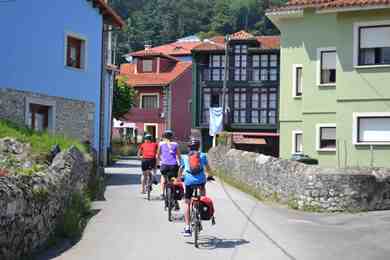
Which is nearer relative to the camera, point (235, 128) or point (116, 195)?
point (116, 195)

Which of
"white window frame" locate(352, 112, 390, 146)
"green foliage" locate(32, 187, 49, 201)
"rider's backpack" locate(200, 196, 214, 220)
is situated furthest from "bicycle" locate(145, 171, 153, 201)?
"white window frame" locate(352, 112, 390, 146)

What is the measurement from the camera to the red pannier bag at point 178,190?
14555 mm

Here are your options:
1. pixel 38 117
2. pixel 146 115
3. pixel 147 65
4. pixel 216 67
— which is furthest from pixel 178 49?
pixel 38 117

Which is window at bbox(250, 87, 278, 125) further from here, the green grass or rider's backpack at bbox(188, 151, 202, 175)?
rider's backpack at bbox(188, 151, 202, 175)

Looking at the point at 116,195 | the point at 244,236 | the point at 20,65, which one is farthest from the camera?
the point at 20,65

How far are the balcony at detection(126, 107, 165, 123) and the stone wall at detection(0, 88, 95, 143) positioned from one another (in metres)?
37.2

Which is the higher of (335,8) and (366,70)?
(335,8)

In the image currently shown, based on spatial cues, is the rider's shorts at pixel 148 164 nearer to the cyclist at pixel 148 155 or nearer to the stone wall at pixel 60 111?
the cyclist at pixel 148 155

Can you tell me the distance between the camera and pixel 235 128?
192 feet

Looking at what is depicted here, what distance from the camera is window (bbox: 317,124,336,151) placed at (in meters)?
28.8

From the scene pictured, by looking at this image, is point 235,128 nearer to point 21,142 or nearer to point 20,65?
point 20,65

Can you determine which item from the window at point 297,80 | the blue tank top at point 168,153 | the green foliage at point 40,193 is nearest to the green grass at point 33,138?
the blue tank top at point 168,153

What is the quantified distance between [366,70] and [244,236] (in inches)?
506

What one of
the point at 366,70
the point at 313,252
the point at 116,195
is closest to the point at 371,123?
the point at 366,70
